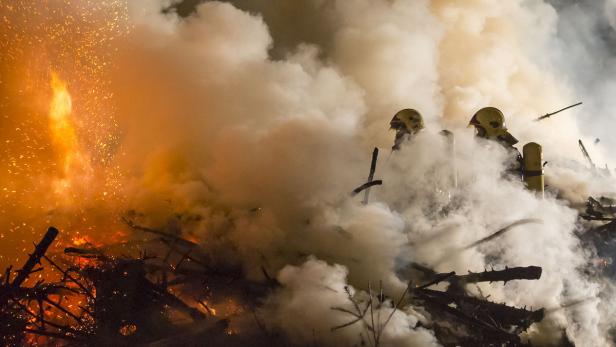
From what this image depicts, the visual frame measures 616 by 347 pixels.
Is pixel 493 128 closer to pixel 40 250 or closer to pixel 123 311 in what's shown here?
pixel 123 311

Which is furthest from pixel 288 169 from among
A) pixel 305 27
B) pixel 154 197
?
pixel 305 27

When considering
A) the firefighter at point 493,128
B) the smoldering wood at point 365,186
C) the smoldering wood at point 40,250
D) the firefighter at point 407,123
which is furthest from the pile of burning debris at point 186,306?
the firefighter at point 493,128

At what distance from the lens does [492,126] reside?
1379 cm

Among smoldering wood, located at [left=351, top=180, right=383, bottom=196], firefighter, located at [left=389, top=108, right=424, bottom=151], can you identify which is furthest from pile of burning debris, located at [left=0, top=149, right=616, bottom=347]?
firefighter, located at [left=389, top=108, right=424, bottom=151]

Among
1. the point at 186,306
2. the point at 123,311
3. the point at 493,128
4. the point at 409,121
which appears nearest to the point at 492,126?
the point at 493,128

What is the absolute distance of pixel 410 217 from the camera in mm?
9719

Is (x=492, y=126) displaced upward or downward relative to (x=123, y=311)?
upward

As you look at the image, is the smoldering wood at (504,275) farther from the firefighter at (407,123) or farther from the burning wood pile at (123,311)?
the firefighter at (407,123)

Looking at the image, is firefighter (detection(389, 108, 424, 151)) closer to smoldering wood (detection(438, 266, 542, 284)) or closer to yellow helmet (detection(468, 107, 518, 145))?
yellow helmet (detection(468, 107, 518, 145))

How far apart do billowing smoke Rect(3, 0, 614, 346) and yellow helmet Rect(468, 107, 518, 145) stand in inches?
49.5

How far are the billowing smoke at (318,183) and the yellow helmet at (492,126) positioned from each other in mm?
1258

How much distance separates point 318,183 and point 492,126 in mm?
7067

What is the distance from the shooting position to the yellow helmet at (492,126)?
13703 millimetres

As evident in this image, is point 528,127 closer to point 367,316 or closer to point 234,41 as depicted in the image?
point 234,41
